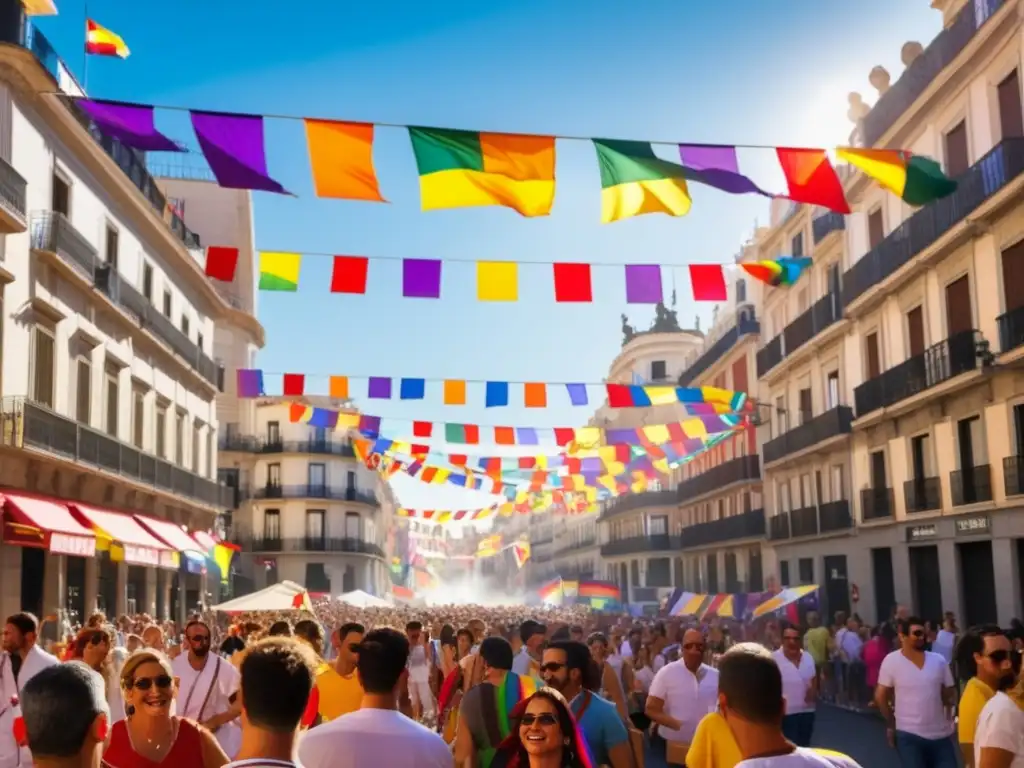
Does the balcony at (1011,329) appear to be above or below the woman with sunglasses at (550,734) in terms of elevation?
above

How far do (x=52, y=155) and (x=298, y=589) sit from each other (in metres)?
8.95

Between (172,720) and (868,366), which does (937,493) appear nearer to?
(868,366)

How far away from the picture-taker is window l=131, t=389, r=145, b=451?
25.9 meters

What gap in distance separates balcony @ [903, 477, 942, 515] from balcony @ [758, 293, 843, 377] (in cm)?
565

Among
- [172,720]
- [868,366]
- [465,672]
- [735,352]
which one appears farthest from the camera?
[735,352]

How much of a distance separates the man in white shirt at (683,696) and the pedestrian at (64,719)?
4.64 metres

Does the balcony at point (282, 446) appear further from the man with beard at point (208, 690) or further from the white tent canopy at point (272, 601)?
the man with beard at point (208, 690)

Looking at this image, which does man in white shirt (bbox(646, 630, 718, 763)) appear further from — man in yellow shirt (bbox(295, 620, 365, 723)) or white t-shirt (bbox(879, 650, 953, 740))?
man in yellow shirt (bbox(295, 620, 365, 723))

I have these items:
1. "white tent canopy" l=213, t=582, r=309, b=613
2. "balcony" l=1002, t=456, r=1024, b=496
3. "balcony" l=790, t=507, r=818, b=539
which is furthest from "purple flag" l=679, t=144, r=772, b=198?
"balcony" l=790, t=507, r=818, b=539

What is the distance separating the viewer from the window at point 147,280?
26750 millimetres

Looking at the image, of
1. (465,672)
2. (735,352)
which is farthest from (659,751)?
(735,352)

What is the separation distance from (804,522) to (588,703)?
28718mm

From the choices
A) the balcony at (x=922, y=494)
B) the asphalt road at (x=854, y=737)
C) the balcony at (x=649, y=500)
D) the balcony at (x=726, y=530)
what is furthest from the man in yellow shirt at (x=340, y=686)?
the balcony at (x=649, y=500)

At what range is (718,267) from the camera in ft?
55.7
